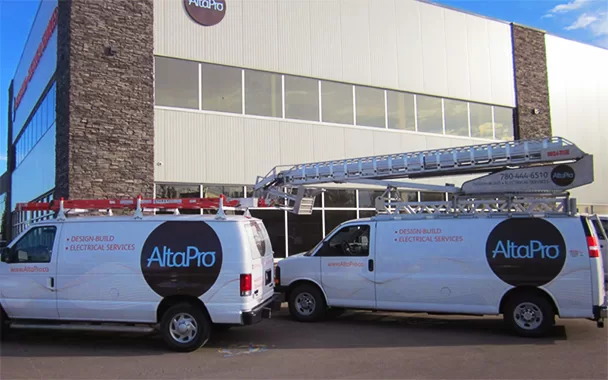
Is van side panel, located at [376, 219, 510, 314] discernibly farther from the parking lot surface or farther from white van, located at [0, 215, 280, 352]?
white van, located at [0, 215, 280, 352]

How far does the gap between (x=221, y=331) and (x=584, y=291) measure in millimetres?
5814

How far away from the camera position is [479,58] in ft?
68.8

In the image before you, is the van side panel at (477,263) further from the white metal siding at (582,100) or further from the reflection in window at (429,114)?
the white metal siding at (582,100)

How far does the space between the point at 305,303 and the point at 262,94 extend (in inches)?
341

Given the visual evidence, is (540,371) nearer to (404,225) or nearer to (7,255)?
(404,225)

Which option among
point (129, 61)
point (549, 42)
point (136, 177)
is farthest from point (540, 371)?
point (549, 42)

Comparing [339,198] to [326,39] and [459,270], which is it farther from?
[459,270]

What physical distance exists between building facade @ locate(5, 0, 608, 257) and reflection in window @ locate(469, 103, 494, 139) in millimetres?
61

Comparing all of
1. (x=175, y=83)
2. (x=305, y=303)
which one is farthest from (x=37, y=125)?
(x=305, y=303)

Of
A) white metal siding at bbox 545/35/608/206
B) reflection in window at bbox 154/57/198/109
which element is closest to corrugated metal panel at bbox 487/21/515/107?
white metal siding at bbox 545/35/608/206

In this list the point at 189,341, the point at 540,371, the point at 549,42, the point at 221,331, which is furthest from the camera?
the point at 549,42

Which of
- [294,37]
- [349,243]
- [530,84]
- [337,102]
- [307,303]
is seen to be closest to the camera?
[349,243]

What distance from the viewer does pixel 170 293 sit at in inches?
294

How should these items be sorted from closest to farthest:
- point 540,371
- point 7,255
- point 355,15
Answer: point 540,371
point 7,255
point 355,15
